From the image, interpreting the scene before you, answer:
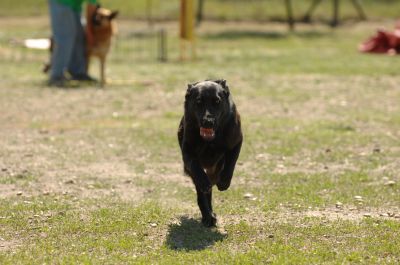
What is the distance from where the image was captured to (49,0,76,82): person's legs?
18766mm

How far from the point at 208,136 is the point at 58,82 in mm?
12425

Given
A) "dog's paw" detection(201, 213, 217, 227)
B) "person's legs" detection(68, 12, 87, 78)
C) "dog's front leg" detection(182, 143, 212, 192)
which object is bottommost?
"person's legs" detection(68, 12, 87, 78)

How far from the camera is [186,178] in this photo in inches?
381

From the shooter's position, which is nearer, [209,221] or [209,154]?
[209,154]

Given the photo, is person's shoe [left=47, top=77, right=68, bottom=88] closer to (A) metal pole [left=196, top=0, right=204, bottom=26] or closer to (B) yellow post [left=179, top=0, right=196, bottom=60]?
(B) yellow post [left=179, top=0, right=196, bottom=60]

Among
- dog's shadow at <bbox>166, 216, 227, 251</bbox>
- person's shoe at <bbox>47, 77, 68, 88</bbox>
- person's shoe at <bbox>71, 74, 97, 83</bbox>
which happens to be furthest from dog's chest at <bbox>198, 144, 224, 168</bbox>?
person's shoe at <bbox>71, 74, 97, 83</bbox>

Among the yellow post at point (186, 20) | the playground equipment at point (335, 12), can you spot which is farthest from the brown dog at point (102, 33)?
the playground equipment at point (335, 12)

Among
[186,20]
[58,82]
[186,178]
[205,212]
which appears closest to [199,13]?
[186,20]

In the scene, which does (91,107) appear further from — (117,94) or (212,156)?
(212,156)

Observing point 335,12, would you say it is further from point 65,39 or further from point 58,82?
point 58,82

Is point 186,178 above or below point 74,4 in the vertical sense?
below

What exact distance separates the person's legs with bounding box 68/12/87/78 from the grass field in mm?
887

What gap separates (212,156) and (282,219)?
100cm

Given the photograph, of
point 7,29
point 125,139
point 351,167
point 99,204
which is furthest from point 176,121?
point 7,29
